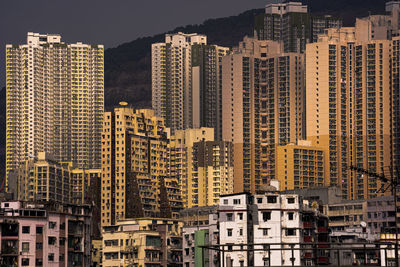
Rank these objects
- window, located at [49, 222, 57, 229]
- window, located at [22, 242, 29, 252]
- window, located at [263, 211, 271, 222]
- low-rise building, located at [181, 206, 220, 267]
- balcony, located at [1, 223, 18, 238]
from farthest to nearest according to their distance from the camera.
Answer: low-rise building, located at [181, 206, 220, 267] → window, located at [49, 222, 57, 229] → window, located at [263, 211, 271, 222] → window, located at [22, 242, 29, 252] → balcony, located at [1, 223, 18, 238]

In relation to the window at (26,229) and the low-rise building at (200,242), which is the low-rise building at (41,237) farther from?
the low-rise building at (200,242)

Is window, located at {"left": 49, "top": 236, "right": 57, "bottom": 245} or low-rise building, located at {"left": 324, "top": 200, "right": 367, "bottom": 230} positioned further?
low-rise building, located at {"left": 324, "top": 200, "right": 367, "bottom": 230}

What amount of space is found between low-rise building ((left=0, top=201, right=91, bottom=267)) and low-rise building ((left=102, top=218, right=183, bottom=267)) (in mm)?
17651

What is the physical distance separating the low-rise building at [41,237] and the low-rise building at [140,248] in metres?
17.7

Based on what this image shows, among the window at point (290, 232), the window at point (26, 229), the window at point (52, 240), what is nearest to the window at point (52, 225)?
the window at point (52, 240)

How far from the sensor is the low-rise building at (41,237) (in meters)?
105

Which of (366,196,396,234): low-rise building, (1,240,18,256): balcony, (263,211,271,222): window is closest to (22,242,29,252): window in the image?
(1,240,18,256): balcony

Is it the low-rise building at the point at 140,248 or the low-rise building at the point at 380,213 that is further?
the low-rise building at the point at 380,213

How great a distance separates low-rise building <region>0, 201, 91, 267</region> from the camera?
345 feet

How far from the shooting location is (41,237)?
106875 millimetres

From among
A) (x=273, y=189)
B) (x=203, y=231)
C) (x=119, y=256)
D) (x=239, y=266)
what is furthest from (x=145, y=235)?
(x=239, y=266)

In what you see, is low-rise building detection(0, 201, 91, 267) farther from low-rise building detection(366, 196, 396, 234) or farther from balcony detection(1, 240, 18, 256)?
low-rise building detection(366, 196, 396, 234)

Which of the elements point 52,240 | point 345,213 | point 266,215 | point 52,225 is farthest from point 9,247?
point 345,213

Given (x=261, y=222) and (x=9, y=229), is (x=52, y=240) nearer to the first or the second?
(x=9, y=229)
